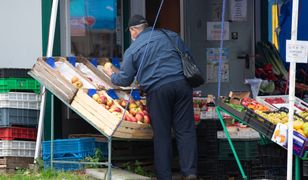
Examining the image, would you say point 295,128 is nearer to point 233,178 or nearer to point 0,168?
point 233,178

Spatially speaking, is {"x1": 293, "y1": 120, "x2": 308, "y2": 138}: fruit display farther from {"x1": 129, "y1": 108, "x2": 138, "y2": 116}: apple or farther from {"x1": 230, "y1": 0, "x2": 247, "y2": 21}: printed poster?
{"x1": 230, "y1": 0, "x2": 247, "y2": 21}: printed poster

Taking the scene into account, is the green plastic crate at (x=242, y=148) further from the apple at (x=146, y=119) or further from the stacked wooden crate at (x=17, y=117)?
the stacked wooden crate at (x=17, y=117)

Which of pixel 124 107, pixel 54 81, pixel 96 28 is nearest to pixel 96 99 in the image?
pixel 124 107

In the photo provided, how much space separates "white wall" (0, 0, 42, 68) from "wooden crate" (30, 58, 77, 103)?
1050 mm

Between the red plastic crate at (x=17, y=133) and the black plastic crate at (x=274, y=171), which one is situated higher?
the red plastic crate at (x=17, y=133)

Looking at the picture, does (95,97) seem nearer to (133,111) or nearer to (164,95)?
(133,111)

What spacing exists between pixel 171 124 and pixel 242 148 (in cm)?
117

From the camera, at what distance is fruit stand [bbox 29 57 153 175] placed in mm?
8617

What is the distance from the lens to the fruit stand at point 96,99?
28.3 feet

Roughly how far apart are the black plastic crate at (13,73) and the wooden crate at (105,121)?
126cm

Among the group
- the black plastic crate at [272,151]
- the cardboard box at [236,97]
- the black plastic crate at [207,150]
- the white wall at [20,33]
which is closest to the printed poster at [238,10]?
the cardboard box at [236,97]

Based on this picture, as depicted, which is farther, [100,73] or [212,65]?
[212,65]

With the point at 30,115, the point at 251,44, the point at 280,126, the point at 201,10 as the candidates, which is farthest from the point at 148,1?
the point at 280,126

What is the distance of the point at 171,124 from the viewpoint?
29.0ft
